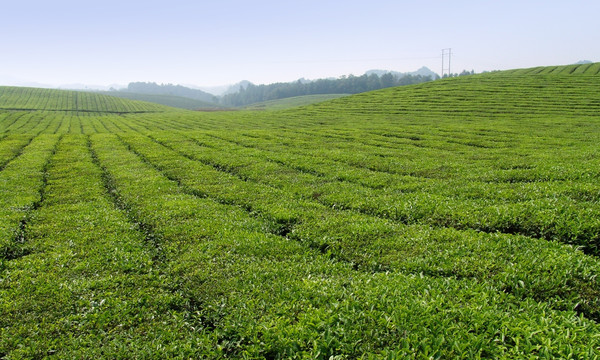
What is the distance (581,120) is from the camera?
49.9 metres

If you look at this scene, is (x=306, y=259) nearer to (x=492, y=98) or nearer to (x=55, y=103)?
(x=492, y=98)

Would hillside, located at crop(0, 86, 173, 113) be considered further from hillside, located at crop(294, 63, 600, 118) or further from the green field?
the green field

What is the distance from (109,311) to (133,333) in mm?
1233

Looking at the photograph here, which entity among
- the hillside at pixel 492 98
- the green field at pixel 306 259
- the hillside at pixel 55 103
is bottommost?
the green field at pixel 306 259

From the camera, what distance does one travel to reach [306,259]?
451 inches

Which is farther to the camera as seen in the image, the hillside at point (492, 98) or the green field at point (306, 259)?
the hillside at point (492, 98)

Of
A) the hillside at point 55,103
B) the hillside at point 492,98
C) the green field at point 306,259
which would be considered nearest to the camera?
the green field at point 306,259

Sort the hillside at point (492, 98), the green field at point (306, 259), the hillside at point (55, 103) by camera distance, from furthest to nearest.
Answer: the hillside at point (55, 103), the hillside at point (492, 98), the green field at point (306, 259)

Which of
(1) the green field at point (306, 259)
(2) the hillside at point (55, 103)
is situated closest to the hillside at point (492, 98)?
(1) the green field at point (306, 259)

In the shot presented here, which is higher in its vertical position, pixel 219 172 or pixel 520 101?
pixel 520 101

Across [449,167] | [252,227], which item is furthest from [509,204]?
[252,227]

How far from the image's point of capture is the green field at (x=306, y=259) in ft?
24.3

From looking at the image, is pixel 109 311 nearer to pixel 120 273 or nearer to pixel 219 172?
pixel 120 273

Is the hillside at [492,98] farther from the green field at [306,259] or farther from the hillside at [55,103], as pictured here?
the hillside at [55,103]
